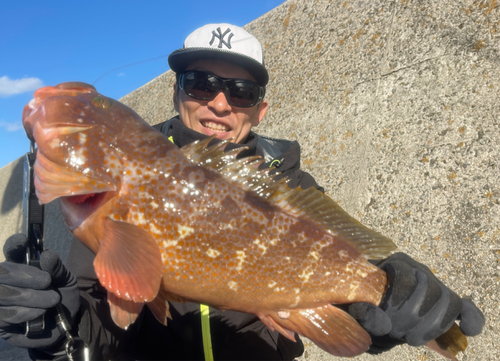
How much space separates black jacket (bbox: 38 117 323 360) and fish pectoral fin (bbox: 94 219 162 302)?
0.74m

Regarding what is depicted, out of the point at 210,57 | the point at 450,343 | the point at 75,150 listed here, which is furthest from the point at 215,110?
the point at 450,343

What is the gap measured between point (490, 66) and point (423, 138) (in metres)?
0.64

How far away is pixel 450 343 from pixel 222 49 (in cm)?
209

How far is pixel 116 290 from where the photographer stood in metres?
1.28

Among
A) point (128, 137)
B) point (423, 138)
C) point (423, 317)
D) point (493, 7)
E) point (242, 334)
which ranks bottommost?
point (242, 334)

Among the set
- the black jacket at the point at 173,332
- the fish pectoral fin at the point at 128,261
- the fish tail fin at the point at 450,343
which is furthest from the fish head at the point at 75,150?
the fish tail fin at the point at 450,343

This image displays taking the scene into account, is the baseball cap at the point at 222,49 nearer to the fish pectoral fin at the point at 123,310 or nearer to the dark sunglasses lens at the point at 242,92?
the dark sunglasses lens at the point at 242,92

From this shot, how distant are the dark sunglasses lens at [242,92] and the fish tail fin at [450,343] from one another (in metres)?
1.72

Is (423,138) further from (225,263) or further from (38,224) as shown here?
(38,224)

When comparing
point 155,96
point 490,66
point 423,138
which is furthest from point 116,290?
point 155,96

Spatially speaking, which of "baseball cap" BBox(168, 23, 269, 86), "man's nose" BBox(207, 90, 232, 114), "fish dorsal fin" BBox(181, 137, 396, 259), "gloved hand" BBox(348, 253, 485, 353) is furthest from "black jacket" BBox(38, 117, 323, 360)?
"gloved hand" BBox(348, 253, 485, 353)

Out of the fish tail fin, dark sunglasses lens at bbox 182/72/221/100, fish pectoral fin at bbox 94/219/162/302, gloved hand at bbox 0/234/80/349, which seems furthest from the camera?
dark sunglasses lens at bbox 182/72/221/100

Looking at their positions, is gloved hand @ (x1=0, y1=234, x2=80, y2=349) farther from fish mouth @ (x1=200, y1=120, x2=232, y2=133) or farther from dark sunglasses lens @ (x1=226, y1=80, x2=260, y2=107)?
dark sunglasses lens @ (x1=226, y1=80, x2=260, y2=107)

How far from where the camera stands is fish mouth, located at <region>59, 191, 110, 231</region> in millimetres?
1368
